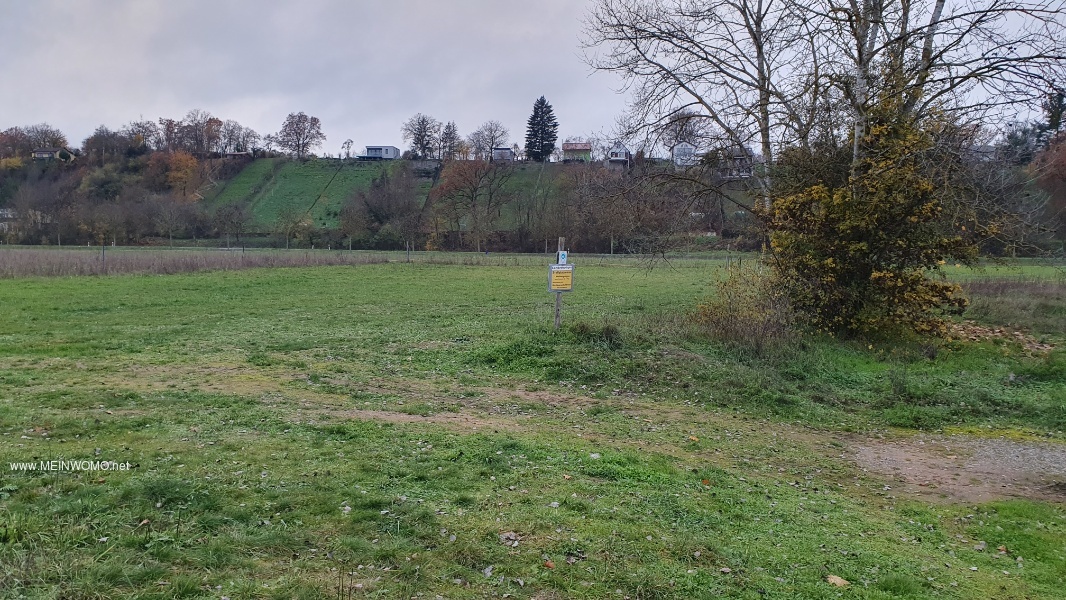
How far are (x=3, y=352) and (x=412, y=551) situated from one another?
35.7 ft

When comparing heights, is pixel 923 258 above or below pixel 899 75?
below

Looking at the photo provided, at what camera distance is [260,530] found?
162 inches

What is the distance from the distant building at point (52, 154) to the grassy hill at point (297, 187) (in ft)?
106

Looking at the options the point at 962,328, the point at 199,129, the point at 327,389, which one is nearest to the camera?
the point at 327,389

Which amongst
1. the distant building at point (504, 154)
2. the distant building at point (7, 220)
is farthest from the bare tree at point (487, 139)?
the distant building at point (7, 220)

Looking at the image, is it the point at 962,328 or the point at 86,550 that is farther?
the point at 962,328

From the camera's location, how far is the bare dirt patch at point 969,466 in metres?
5.89

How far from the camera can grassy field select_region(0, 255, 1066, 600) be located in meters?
3.77

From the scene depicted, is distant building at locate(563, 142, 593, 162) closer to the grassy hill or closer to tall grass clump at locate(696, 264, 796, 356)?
the grassy hill

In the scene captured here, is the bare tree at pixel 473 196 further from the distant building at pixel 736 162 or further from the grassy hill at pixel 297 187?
the distant building at pixel 736 162

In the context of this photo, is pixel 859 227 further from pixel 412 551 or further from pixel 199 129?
pixel 199 129

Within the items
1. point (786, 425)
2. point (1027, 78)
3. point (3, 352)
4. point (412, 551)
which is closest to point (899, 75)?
point (1027, 78)

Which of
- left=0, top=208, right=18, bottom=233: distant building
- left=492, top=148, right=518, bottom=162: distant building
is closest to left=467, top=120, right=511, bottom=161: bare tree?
left=492, top=148, right=518, bottom=162: distant building

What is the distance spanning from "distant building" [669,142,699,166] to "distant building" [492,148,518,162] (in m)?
82.7
